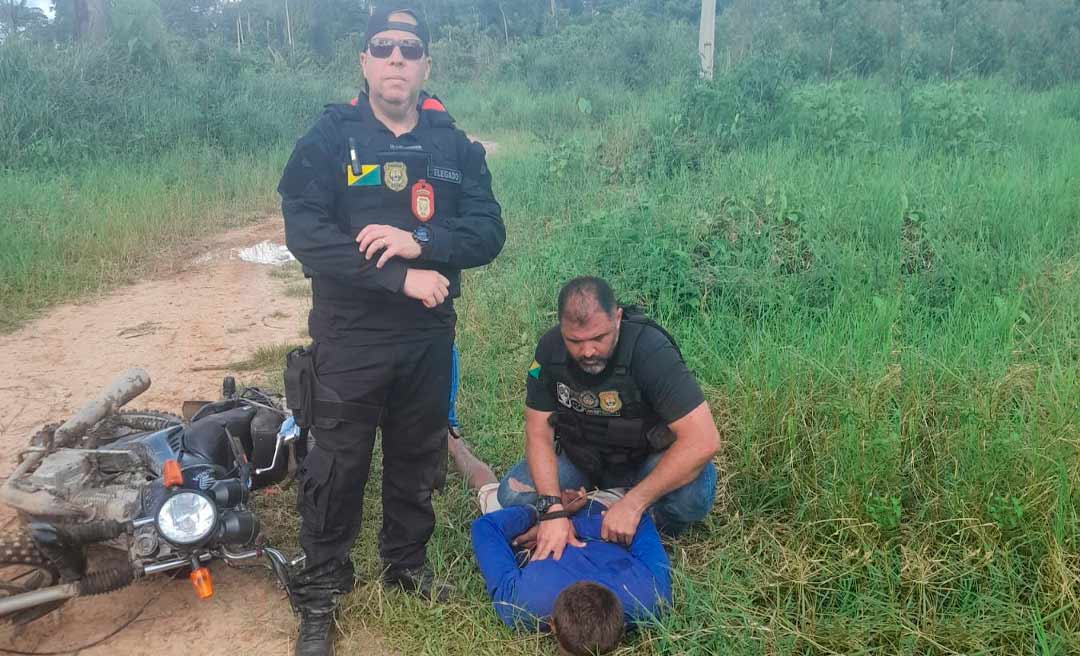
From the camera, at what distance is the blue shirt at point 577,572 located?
277 centimetres

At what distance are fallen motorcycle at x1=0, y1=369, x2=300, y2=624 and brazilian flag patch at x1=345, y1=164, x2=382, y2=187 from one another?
1.01 m

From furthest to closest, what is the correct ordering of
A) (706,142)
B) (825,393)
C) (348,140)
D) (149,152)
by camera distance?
(149,152) < (706,142) < (825,393) < (348,140)

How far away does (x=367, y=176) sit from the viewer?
2.72 meters

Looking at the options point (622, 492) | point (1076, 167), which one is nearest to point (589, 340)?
point (622, 492)

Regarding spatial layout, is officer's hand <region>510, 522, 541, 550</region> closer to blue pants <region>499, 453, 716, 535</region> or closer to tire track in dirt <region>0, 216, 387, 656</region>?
blue pants <region>499, 453, 716, 535</region>

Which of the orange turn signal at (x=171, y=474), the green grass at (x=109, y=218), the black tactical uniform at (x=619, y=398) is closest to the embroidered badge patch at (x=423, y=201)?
the black tactical uniform at (x=619, y=398)

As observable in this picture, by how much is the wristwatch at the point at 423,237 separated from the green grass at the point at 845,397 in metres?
1.25

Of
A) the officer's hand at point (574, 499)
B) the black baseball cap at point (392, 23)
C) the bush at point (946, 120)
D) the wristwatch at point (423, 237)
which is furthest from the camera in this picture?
the bush at point (946, 120)

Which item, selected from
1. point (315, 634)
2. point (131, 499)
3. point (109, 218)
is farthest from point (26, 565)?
point (109, 218)

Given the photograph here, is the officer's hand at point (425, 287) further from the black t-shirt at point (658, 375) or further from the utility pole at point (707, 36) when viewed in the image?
the utility pole at point (707, 36)

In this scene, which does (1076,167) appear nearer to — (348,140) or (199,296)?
(348,140)

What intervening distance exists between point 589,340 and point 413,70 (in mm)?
1061

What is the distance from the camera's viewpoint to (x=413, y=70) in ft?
9.16

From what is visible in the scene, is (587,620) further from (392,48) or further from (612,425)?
(392,48)
